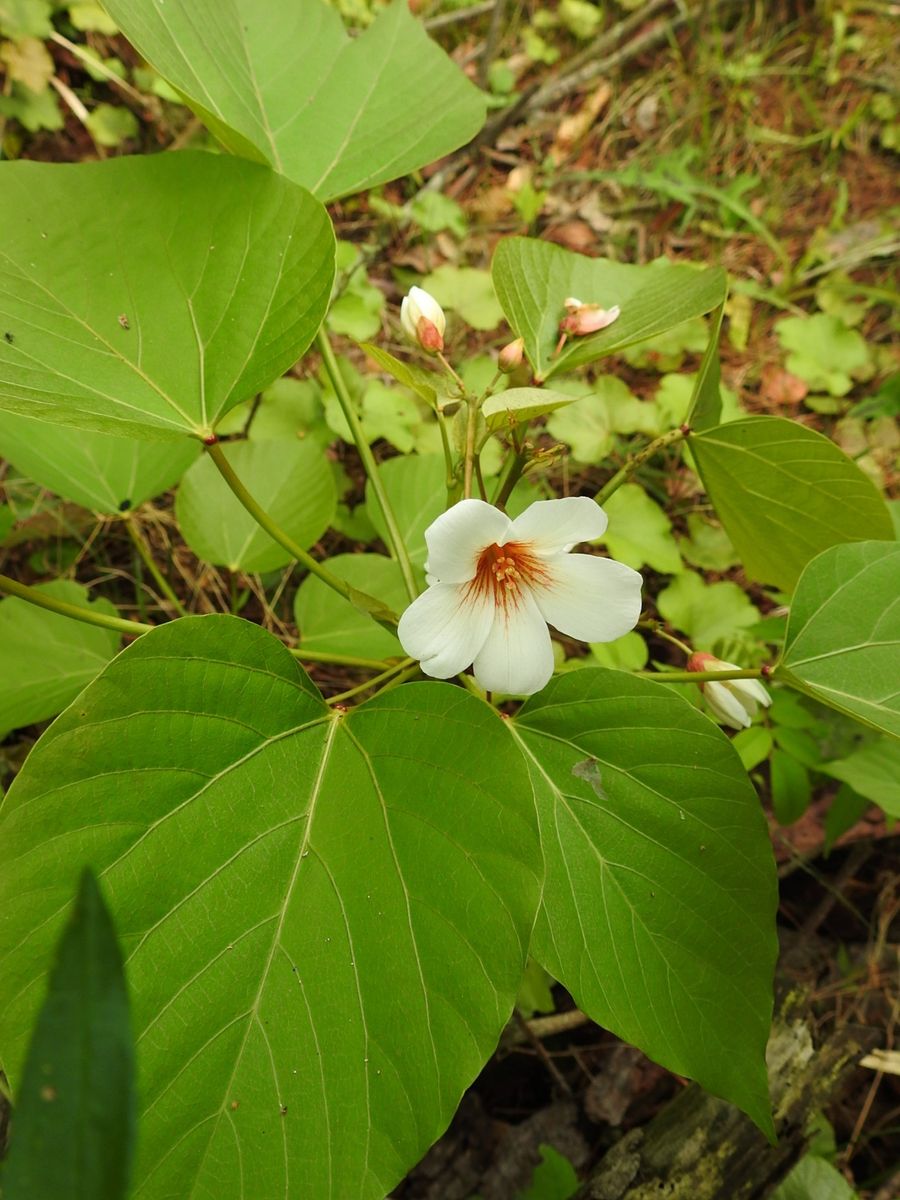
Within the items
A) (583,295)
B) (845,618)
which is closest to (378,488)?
(583,295)

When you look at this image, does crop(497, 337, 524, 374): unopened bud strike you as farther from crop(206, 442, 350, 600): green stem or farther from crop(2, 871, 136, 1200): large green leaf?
crop(2, 871, 136, 1200): large green leaf

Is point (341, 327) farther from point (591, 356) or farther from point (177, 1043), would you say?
point (177, 1043)

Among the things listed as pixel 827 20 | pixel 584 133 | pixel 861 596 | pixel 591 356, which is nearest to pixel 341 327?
pixel 591 356

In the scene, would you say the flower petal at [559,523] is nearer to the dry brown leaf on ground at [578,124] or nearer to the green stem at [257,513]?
the green stem at [257,513]

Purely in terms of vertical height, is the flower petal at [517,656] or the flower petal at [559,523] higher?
the flower petal at [559,523]

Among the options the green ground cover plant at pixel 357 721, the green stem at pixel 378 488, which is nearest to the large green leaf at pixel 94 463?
the green ground cover plant at pixel 357 721
